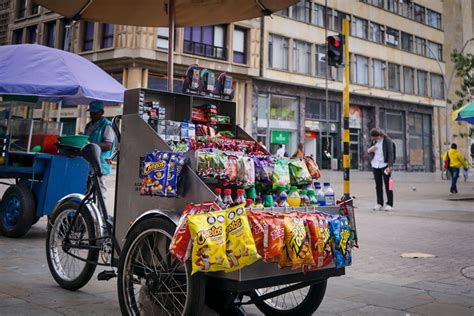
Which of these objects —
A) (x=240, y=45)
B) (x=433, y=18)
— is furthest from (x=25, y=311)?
(x=433, y=18)

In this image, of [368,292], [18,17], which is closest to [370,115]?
[18,17]

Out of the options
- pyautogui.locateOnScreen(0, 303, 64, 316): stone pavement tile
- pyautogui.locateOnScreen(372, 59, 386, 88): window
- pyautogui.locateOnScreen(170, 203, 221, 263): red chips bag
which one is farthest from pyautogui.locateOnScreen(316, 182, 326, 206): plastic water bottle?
pyautogui.locateOnScreen(372, 59, 386, 88): window

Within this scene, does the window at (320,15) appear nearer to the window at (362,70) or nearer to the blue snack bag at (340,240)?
the window at (362,70)

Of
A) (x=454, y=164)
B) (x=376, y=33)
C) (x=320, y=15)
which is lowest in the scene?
(x=454, y=164)

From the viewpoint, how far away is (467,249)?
22.0 ft

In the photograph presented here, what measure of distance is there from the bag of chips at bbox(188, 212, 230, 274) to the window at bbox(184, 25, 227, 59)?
1071 inches

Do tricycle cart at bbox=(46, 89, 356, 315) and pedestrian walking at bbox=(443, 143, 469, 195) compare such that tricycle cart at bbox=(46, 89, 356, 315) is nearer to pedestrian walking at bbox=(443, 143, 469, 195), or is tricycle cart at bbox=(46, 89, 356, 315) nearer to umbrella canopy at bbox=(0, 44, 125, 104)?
umbrella canopy at bbox=(0, 44, 125, 104)

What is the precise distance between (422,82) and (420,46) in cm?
343

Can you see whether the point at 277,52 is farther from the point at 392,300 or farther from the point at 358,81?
the point at 392,300

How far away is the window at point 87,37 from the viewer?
29312 millimetres

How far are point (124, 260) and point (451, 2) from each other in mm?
55678

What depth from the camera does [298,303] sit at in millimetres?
3789

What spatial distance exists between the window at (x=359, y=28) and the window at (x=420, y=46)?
299 inches

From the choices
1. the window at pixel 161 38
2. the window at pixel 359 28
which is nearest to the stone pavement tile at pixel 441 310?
the window at pixel 161 38
